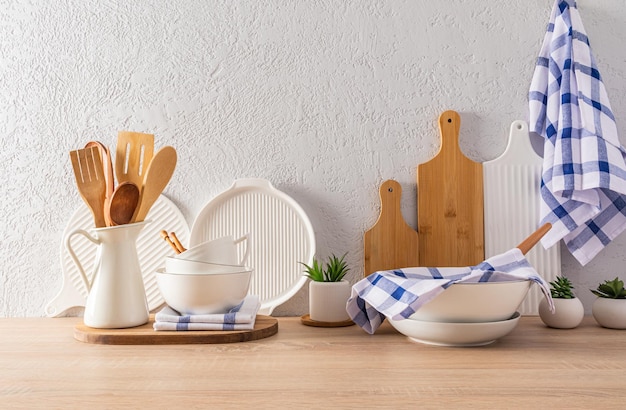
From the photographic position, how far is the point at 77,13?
1.28m

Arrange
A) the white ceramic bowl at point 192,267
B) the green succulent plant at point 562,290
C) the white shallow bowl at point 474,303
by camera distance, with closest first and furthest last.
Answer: the white shallow bowl at point 474,303 < the white ceramic bowl at point 192,267 < the green succulent plant at point 562,290

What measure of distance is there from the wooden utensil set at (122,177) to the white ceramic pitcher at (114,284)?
27 mm

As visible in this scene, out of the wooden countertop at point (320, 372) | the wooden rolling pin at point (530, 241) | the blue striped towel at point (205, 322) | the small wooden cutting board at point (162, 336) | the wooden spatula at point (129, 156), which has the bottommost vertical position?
the wooden countertop at point (320, 372)

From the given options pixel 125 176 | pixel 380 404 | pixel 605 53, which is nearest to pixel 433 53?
pixel 605 53

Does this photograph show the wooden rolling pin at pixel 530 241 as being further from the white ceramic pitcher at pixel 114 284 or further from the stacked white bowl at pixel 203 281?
the white ceramic pitcher at pixel 114 284

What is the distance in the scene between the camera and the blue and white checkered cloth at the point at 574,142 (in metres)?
1.15

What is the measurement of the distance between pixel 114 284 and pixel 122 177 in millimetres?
202

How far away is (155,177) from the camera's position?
1048 mm

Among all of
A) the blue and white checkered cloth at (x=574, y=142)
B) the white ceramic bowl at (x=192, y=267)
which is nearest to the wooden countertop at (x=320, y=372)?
the white ceramic bowl at (x=192, y=267)

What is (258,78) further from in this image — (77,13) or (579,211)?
(579,211)

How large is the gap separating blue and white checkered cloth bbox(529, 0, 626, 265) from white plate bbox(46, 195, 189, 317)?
0.79 m

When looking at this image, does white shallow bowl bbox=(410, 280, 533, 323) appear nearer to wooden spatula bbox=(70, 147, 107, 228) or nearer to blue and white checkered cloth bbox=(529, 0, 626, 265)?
blue and white checkered cloth bbox=(529, 0, 626, 265)

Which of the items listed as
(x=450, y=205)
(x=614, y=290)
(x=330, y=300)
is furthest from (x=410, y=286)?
(x=614, y=290)

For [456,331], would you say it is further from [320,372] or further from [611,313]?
[611,313]
